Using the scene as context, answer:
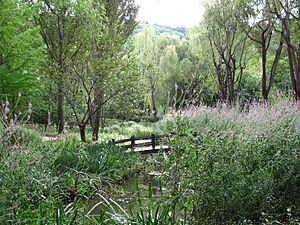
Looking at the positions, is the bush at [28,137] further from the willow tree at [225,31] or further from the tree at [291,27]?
the willow tree at [225,31]

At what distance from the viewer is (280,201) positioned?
13.3 feet

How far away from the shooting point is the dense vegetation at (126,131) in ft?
11.7

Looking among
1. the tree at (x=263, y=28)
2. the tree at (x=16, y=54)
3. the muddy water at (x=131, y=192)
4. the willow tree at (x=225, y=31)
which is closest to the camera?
the muddy water at (x=131, y=192)

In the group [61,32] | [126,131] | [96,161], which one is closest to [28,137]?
[96,161]

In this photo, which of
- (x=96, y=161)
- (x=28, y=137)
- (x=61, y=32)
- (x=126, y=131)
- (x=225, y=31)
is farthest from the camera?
(x=225, y=31)

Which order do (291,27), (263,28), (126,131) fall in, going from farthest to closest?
(126,131), (263,28), (291,27)

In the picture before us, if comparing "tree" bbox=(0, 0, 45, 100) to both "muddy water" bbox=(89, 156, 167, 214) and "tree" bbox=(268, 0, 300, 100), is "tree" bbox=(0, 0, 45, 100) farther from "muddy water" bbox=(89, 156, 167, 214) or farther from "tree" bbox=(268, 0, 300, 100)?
"tree" bbox=(268, 0, 300, 100)

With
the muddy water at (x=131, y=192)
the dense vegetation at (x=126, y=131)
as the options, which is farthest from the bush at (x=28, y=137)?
the muddy water at (x=131, y=192)

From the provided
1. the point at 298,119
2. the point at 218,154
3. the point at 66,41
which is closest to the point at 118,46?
the point at 66,41

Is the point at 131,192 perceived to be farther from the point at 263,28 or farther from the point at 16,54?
the point at 263,28

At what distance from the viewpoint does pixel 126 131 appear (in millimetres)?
17922

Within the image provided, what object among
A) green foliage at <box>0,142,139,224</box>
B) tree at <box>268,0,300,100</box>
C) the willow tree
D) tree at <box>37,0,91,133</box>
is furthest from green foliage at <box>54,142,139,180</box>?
the willow tree

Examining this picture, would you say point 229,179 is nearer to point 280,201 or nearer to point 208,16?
point 280,201

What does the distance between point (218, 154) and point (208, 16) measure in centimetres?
1742
